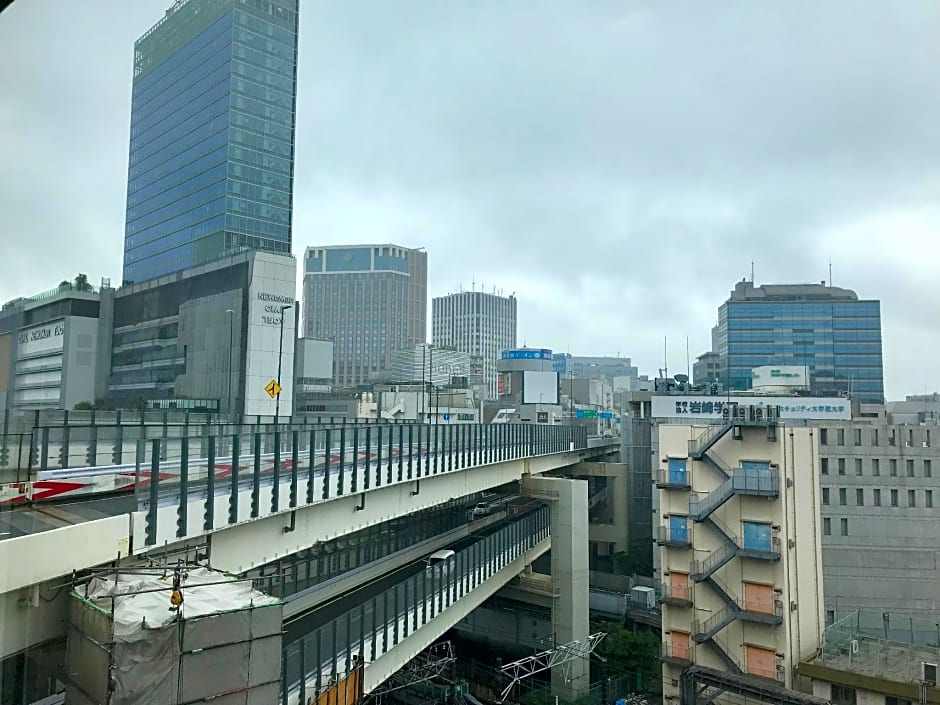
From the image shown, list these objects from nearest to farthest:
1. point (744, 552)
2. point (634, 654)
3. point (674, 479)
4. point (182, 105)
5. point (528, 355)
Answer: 1. point (744, 552)
2. point (674, 479)
3. point (634, 654)
4. point (182, 105)
5. point (528, 355)

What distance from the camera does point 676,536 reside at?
22797 millimetres

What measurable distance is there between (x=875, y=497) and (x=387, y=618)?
2505cm

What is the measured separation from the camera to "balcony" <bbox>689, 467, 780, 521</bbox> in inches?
792

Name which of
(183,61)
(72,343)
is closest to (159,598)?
(72,343)

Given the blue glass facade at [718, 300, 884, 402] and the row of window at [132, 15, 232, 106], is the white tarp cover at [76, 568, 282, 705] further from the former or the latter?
the blue glass facade at [718, 300, 884, 402]

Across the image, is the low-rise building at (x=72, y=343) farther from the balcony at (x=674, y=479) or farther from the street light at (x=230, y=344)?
the balcony at (x=674, y=479)

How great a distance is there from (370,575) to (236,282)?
27.6m

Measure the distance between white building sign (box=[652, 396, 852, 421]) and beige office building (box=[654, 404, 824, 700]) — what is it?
16849 mm

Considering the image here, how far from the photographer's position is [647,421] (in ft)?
137

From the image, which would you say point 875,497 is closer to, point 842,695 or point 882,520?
point 882,520

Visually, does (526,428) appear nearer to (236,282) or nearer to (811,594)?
(811,594)

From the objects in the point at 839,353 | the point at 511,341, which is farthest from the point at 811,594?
the point at 511,341

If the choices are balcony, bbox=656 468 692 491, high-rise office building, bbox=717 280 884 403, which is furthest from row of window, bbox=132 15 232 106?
high-rise office building, bbox=717 280 884 403

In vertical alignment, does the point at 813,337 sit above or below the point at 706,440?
above
